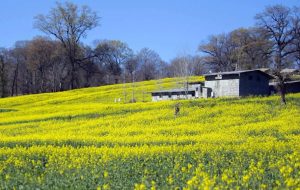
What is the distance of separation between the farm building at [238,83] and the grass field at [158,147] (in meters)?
10.5

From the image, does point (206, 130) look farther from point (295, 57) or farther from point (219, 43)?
point (219, 43)

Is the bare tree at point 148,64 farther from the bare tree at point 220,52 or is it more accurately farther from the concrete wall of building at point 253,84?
the concrete wall of building at point 253,84

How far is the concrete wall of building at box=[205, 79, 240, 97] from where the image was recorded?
50031 millimetres

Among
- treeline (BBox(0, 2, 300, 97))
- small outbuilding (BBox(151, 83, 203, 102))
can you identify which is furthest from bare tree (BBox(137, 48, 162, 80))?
small outbuilding (BBox(151, 83, 203, 102))

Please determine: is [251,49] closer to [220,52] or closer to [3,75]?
[220,52]

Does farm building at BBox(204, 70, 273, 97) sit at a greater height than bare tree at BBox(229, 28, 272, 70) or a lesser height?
lesser

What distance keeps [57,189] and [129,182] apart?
1542 millimetres

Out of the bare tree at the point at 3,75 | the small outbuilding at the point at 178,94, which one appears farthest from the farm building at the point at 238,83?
the bare tree at the point at 3,75

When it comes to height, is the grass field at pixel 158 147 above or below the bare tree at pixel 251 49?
below

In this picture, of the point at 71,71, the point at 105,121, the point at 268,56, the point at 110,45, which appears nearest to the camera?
the point at 105,121

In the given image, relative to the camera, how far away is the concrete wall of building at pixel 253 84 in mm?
50094

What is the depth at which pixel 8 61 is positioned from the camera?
9612 cm

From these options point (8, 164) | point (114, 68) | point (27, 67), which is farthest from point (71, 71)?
point (8, 164)

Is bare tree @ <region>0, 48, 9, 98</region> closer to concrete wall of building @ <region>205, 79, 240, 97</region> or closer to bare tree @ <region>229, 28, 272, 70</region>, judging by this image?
bare tree @ <region>229, 28, 272, 70</region>
